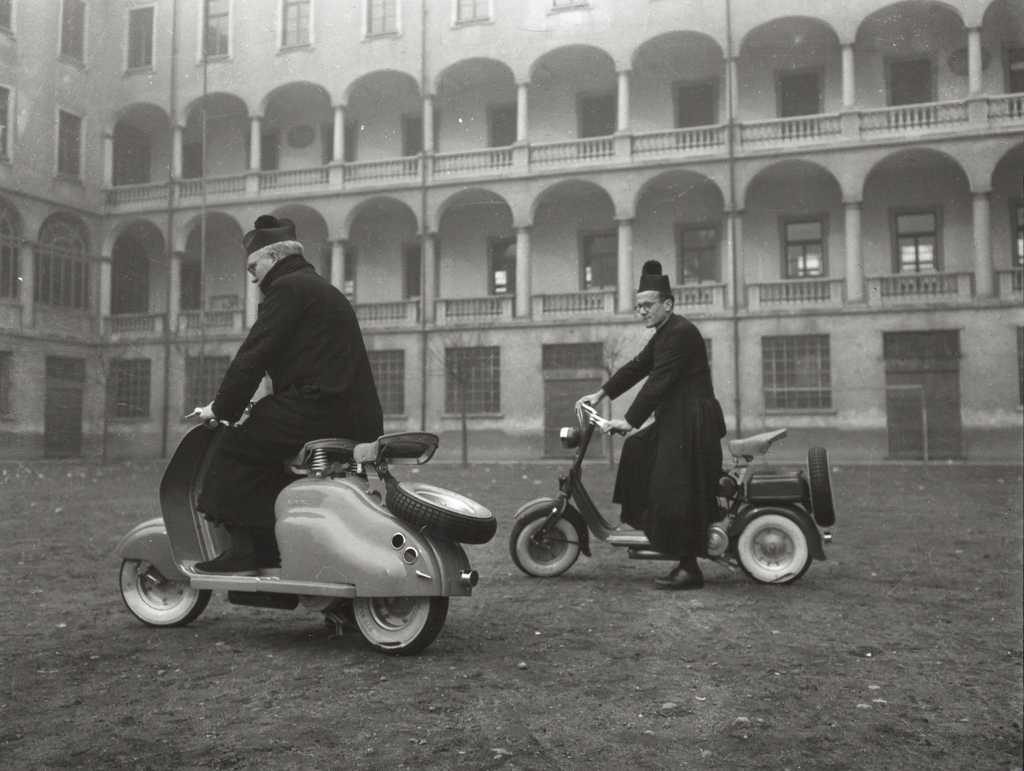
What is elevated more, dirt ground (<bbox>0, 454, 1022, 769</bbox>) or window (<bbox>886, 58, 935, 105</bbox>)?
window (<bbox>886, 58, 935, 105</bbox>)

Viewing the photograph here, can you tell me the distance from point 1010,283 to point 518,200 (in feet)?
23.3

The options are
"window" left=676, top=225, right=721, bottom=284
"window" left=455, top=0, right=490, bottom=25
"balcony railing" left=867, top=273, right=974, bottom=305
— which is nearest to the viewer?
"window" left=455, top=0, right=490, bottom=25

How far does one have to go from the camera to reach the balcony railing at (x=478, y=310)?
31.3 ft

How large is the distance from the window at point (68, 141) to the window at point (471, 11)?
6.90ft

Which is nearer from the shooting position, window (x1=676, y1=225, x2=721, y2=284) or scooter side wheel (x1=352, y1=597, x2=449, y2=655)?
scooter side wheel (x1=352, y1=597, x2=449, y2=655)

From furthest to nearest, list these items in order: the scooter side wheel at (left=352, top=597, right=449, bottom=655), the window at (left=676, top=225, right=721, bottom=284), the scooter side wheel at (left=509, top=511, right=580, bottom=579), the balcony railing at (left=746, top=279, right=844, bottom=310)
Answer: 1. the window at (left=676, top=225, right=721, bottom=284)
2. the balcony railing at (left=746, top=279, right=844, bottom=310)
3. the scooter side wheel at (left=509, top=511, right=580, bottom=579)
4. the scooter side wheel at (left=352, top=597, right=449, bottom=655)

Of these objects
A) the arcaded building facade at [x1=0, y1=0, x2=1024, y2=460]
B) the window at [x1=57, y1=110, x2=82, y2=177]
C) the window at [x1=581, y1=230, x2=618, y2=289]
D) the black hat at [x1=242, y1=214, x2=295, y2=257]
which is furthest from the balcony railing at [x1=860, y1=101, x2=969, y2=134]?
the window at [x1=57, y1=110, x2=82, y2=177]

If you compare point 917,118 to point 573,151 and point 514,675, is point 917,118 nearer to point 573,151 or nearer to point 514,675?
point 573,151

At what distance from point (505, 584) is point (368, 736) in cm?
248

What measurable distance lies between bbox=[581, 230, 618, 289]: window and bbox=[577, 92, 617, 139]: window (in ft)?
5.22

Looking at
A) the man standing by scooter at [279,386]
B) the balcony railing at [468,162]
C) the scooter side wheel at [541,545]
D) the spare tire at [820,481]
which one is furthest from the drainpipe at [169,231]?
the balcony railing at [468,162]

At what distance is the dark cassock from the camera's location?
162 inches

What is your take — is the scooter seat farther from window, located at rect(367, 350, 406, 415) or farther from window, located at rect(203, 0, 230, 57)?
window, located at rect(367, 350, 406, 415)

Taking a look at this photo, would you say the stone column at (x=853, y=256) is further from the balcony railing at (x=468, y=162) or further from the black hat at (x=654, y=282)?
the black hat at (x=654, y=282)
